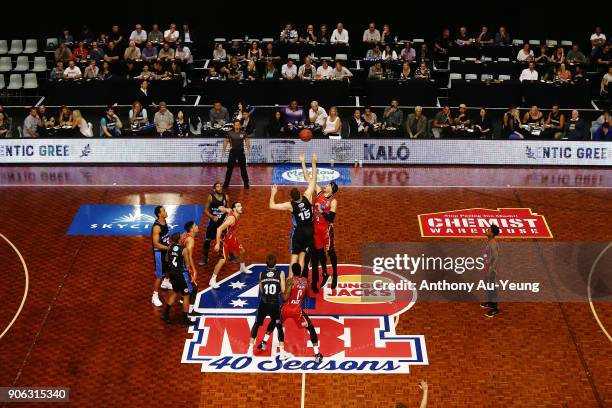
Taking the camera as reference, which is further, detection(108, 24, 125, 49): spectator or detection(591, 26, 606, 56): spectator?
detection(108, 24, 125, 49): spectator

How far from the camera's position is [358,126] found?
25.7 m

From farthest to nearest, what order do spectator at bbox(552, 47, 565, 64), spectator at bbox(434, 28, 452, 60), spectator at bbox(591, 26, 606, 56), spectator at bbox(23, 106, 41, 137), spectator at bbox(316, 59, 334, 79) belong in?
spectator at bbox(434, 28, 452, 60) < spectator at bbox(591, 26, 606, 56) < spectator at bbox(552, 47, 565, 64) < spectator at bbox(316, 59, 334, 79) < spectator at bbox(23, 106, 41, 137)

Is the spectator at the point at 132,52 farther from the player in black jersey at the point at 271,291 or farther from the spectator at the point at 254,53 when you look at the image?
the player in black jersey at the point at 271,291

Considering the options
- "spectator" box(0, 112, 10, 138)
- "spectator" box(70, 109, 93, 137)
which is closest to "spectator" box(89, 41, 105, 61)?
"spectator" box(70, 109, 93, 137)

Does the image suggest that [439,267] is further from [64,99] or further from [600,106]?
[64,99]

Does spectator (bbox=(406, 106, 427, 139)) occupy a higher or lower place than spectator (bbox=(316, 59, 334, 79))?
lower

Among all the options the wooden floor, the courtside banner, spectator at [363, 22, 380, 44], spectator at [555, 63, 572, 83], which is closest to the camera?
the wooden floor

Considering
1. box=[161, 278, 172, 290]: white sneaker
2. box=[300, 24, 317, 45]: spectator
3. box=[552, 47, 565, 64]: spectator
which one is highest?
box=[300, 24, 317, 45]: spectator

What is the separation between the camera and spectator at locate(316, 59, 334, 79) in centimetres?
2802

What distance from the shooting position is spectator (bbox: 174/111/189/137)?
25594 mm

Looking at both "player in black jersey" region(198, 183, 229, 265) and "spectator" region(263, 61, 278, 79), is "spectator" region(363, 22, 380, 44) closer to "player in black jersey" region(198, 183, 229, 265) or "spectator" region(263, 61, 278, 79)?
"spectator" region(263, 61, 278, 79)

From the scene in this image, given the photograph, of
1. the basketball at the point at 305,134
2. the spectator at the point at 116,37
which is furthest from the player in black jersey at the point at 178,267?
the spectator at the point at 116,37

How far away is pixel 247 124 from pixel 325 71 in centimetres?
387

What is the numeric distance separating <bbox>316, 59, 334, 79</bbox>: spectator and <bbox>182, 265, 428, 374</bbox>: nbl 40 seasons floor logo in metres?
10.5
